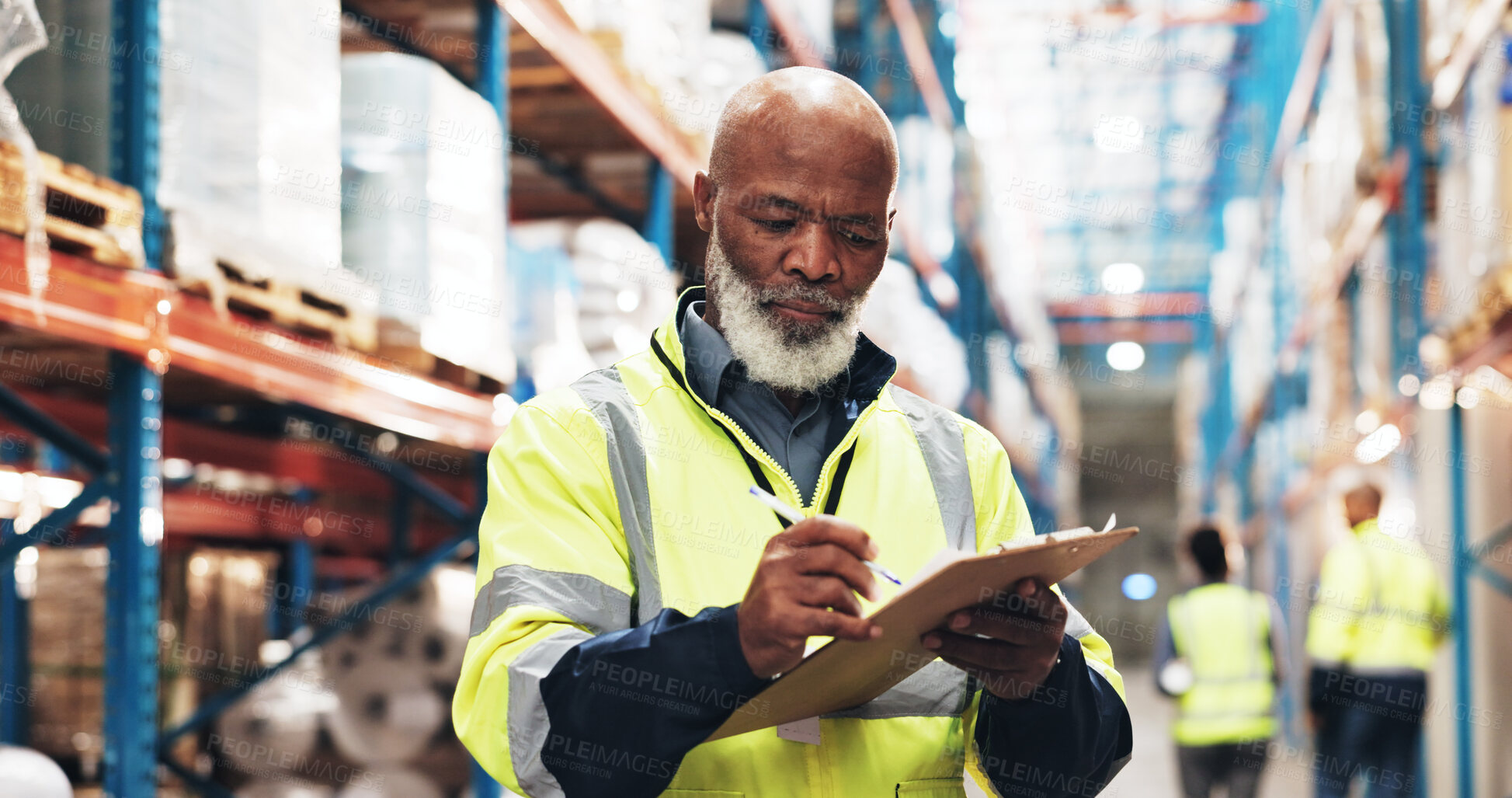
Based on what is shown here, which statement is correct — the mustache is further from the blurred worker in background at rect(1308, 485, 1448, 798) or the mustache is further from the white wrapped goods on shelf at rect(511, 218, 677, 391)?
the blurred worker in background at rect(1308, 485, 1448, 798)

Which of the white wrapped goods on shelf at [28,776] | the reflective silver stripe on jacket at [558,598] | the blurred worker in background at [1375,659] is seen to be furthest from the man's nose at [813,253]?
the blurred worker in background at [1375,659]

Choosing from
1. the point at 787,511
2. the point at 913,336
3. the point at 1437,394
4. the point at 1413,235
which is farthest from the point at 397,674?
the point at 1413,235

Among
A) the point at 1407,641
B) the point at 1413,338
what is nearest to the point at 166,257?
the point at 1407,641

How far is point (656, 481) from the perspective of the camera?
1.73m

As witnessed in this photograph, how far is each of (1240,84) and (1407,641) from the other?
1777 cm

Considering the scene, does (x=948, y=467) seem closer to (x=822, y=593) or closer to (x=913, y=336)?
(x=822, y=593)

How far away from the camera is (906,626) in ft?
4.74

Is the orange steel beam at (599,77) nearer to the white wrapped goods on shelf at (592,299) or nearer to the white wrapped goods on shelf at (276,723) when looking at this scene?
the white wrapped goods on shelf at (592,299)

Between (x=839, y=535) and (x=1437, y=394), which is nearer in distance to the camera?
(x=839, y=535)

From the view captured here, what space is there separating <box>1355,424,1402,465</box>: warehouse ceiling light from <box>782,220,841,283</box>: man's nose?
8.32 m

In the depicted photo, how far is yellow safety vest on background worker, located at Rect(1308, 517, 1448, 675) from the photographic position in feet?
21.5

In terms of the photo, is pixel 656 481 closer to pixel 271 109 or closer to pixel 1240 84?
pixel 271 109

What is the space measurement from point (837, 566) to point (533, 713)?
39cm

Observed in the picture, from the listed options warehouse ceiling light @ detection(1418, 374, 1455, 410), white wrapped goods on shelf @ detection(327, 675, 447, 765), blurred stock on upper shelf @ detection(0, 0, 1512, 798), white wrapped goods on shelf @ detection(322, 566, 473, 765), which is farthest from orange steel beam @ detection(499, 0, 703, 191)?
warehouse ceiling light @ detection(1418, 374, 1455, 410)
